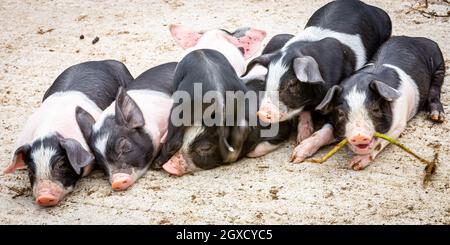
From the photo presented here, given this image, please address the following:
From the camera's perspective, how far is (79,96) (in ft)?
17.1

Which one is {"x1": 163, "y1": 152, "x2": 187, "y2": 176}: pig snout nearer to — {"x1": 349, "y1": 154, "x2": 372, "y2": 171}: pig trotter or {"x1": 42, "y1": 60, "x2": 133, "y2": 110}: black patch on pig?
{"x1": 42, "y1": 60, "x2": 133, "y2": 110}: black patch on pig

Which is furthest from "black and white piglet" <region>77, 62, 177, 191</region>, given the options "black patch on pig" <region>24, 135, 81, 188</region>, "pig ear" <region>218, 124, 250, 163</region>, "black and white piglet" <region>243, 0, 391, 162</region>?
"black and white piglet" <region>243, 0, 391, 162</region>

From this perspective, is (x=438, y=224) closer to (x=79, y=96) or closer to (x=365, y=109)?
(x=365, y=109)

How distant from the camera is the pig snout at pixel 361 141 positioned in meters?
4.41

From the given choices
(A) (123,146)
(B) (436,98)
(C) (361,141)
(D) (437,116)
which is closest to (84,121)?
(A) (123,146)

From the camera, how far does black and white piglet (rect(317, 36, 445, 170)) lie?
4531 mm

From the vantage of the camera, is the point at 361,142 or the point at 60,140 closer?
the point at 361,142

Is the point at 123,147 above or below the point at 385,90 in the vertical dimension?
below

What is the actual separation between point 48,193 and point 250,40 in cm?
238

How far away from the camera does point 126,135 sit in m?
4.72

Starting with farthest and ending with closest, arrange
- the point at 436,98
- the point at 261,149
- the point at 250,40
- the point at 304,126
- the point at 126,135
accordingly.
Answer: the point at 250,40 < the point at 436,98 < the point at 304,126 < the point at 261,149 < the point at 126,135

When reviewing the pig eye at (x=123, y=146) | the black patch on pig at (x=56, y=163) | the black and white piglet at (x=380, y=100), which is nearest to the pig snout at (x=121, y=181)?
the pig eye at (x=123, y=146)

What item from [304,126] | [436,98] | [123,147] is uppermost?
[123,147]

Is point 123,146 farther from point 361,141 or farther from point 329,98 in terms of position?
point 361,141
